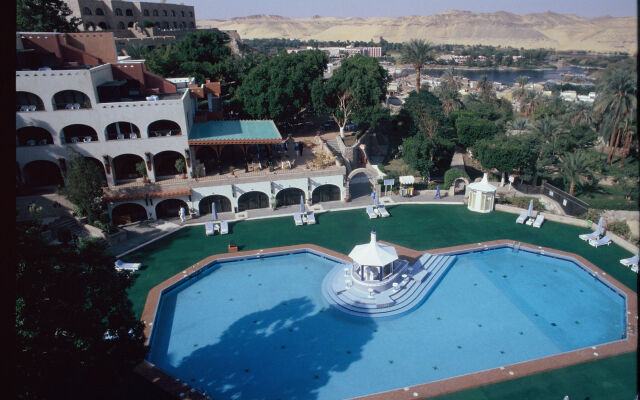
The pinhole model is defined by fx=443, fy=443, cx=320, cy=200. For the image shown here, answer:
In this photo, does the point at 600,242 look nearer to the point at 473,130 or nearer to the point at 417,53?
the point at 473,130

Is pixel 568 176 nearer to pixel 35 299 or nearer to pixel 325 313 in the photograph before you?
pixel 325 313

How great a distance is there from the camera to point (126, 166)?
38500mm

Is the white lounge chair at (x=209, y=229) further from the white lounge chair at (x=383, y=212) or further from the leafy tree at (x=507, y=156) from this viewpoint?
the leafy tree at (x=507, y=156)

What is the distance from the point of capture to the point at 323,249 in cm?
3153

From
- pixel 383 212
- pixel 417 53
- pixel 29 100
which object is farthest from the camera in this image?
pixel 417 53

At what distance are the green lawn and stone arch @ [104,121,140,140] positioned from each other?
9.48m

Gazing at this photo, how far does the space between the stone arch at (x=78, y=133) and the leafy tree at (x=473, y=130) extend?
38.7 metres

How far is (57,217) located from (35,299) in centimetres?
2502

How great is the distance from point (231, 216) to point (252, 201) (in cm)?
229

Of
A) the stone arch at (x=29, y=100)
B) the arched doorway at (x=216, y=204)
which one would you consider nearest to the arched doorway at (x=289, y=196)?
the arched doorway at (x=216, y=204)

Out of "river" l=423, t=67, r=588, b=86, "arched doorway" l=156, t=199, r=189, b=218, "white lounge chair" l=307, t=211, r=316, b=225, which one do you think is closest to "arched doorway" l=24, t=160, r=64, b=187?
"arched doorway" l=156, t=199, r=189, b=218

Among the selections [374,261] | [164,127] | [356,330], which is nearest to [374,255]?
[374,261]

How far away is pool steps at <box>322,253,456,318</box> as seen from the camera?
24.9 meters

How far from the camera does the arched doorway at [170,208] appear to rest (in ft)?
121
